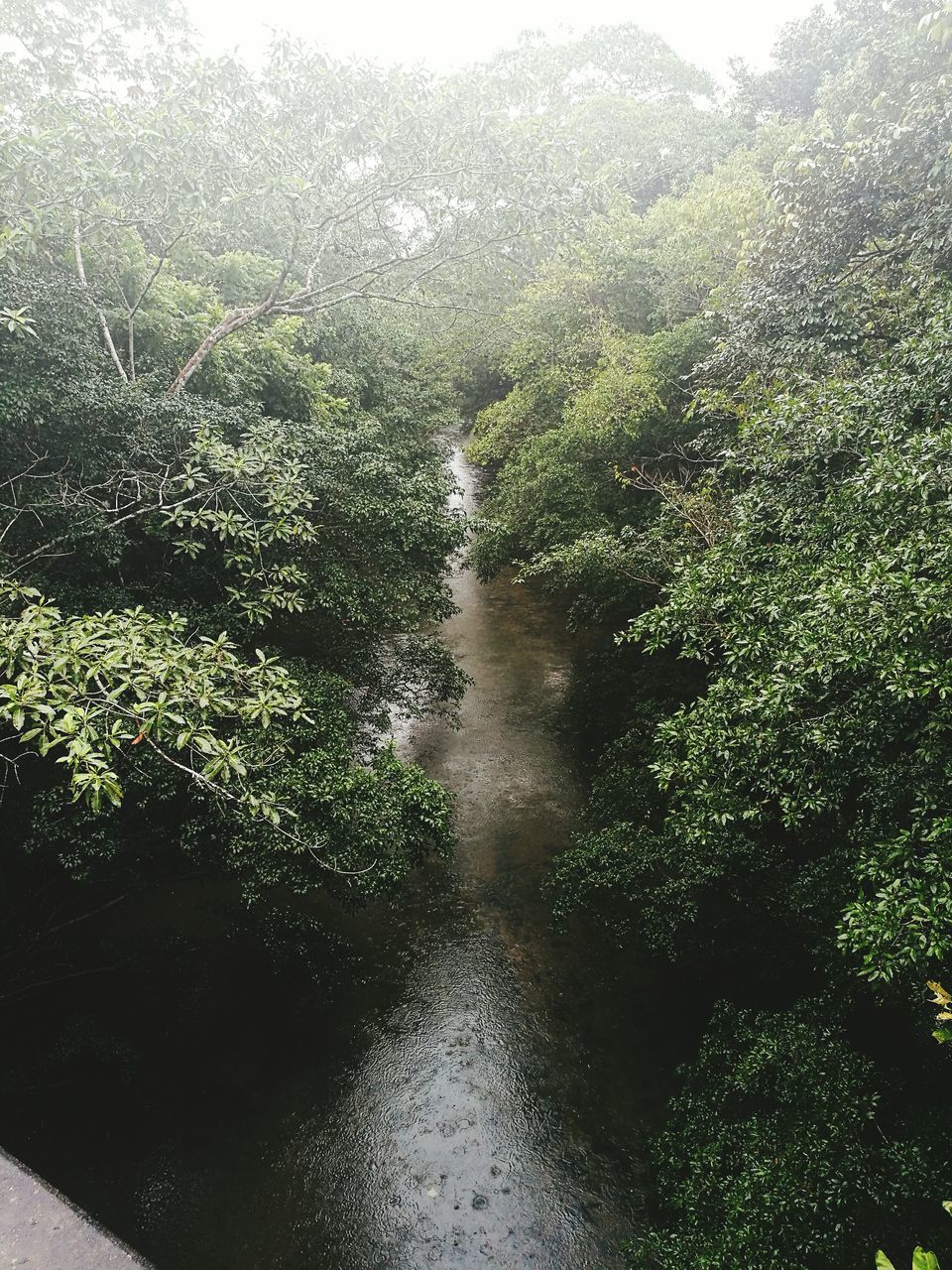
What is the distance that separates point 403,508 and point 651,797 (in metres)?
5.20

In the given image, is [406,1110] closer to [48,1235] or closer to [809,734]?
[809,734]

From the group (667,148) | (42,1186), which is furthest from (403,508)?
(667,148)

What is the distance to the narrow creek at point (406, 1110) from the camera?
609 centimetres

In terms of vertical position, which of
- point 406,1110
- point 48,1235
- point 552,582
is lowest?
point 406,1110

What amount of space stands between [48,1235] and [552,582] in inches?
469

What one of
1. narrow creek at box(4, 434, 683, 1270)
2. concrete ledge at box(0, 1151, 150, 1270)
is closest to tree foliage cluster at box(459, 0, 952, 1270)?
narrow creek at box(4, 434, 683, 1270)

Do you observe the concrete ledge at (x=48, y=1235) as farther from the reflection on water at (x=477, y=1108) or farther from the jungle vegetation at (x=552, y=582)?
the reflection on water at (x=477, y=1108)

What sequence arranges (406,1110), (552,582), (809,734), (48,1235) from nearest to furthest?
1. (48,1235)
2. (809,734)
3. (406,1110)
4. (552,582)

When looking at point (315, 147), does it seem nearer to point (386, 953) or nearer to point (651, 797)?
point (651, 797)

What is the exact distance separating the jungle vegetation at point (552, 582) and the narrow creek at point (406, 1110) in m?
0.85

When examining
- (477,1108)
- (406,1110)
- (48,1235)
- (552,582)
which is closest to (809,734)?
(48,1235)

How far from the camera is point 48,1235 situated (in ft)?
5.13

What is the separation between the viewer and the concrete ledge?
59.9 inches

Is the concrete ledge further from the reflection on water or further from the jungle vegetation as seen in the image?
the reflection on water
